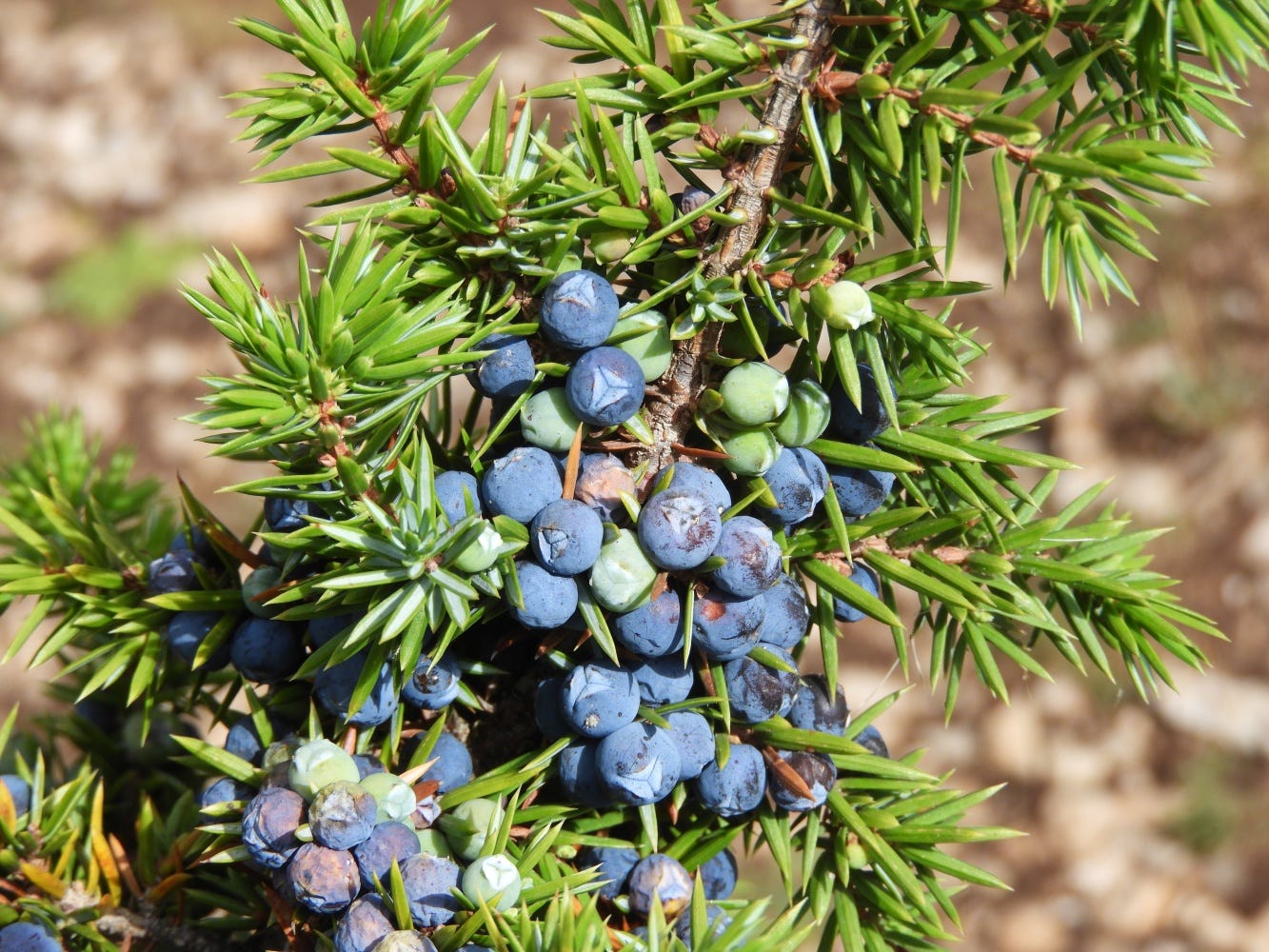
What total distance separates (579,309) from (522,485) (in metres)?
0.09

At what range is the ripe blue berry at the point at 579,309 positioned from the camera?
1.67 feet

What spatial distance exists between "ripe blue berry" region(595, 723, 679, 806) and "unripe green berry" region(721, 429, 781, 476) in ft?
0.47

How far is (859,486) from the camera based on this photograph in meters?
0.59

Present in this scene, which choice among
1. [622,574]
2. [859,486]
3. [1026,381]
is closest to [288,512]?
[622,574]

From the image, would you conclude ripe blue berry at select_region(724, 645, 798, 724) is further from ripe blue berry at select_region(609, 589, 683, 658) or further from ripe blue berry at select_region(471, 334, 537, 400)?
ripe blue berry at select_region(471, 334, 537, 400)

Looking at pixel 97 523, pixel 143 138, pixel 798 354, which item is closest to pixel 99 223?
pixel 143 138

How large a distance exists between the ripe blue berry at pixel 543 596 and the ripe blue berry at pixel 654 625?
0.10 ft

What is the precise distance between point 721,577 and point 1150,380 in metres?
2.37

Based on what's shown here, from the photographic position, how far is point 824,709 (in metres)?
0.64

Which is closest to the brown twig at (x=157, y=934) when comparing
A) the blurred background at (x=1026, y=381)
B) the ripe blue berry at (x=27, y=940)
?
the ripe blue berry at (x=27, y=940)

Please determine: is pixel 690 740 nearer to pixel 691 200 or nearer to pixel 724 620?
pixel 724 620

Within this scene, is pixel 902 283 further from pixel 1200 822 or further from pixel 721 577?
pixel 1200 822

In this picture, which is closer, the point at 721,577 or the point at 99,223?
the point at 721,577

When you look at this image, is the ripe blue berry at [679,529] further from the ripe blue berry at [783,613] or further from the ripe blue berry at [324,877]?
the ripe blue berry at [324,877]
